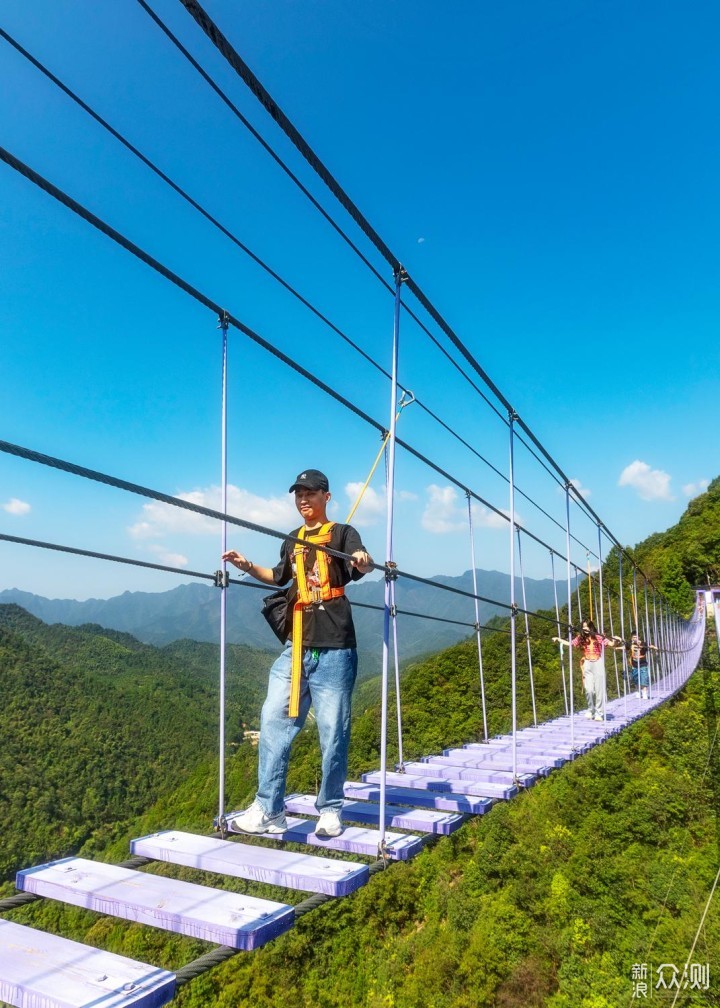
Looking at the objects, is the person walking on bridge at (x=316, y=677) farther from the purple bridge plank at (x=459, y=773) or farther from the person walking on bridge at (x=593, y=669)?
the person walking on bridge at (x=593, y=669)

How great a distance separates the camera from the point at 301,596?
2232 mm

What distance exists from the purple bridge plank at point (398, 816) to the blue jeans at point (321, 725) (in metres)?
0.21

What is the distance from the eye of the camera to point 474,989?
29062 millimetres

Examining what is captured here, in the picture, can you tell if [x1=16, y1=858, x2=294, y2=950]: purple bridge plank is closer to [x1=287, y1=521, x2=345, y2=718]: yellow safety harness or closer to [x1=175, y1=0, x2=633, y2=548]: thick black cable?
[x1=287, y1=521, x2=345, y2=718]: yellow safety harness

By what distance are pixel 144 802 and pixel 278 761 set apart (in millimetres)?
54244

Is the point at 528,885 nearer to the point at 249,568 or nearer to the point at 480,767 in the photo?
the point at 480,767

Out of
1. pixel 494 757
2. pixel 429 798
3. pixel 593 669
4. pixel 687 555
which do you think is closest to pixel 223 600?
pixel 429 798

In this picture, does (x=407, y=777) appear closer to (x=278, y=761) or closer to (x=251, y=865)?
(x=278, y=761)

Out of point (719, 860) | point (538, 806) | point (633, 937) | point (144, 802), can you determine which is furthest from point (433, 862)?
→ point (144, 802)

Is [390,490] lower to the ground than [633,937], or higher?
higher

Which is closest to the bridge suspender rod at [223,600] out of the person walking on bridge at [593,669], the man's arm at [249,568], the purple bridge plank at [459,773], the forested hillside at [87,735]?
the man's arm at [249,568]

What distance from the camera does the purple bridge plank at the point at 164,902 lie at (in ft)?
4.74

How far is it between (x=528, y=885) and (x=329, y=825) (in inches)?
1323

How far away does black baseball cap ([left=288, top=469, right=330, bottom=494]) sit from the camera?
2.31m
